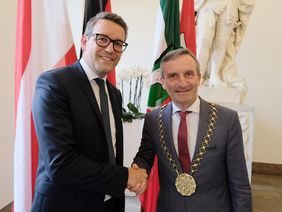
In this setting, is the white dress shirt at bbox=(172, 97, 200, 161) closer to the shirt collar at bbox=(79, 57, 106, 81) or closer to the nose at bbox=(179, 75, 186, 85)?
the nose at bbox=(179, 75, 186, 85)

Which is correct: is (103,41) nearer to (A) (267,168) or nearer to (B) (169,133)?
(B) (169,133)

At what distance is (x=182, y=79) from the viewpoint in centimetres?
125

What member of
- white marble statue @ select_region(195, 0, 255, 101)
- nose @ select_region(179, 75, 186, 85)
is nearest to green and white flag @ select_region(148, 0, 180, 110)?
nose @ select_region(179, 75, 186, 85)

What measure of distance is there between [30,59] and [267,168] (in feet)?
14.6

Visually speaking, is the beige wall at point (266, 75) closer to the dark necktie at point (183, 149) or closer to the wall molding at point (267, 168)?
the wall molding at point (267, 168)

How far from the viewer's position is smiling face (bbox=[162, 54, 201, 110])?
125 centimetres

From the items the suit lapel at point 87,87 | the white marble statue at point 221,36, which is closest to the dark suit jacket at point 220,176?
the suit lapel at point 87,87

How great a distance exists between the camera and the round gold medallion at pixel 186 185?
121 cm

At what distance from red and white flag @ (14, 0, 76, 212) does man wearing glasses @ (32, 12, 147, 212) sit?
373 millimetres

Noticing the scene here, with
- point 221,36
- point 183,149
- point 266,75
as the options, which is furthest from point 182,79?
point 266,75

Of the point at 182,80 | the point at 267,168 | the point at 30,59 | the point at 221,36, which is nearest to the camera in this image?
the point at 182,80

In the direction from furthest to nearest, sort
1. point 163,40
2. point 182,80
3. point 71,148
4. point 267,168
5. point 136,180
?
1. point 267,168
2. point 163,40
3. point 182,80
4. point 136,180
5. point 71,148

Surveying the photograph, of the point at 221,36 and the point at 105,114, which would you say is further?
the point at 221,36

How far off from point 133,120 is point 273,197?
7.17ft
